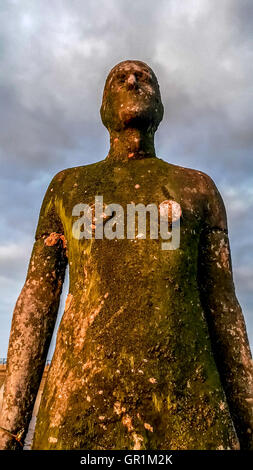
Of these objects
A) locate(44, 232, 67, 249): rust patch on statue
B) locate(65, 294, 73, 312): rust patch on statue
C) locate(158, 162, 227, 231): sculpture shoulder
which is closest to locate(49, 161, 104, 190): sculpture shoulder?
locate(44, 232, 67, 249): rust patch on statue

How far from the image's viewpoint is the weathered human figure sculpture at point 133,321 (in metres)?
2.71

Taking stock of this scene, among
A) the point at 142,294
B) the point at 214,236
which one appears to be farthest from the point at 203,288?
the point at 142,294

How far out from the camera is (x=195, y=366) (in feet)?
9.46

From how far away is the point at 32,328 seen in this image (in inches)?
133

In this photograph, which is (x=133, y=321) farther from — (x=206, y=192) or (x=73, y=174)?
(x=73, y=174)

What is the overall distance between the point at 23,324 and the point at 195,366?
122 centimetres

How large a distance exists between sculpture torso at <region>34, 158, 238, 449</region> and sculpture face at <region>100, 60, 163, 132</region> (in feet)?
2.01

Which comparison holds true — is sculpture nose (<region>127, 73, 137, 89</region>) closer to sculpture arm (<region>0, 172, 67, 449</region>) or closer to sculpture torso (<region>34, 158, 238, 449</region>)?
sculpture torso (<region>34, 158, 238, 449</region>)

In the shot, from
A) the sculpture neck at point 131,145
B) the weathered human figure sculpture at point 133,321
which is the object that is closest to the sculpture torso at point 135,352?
the weathered human figure sculpture at point 133,321

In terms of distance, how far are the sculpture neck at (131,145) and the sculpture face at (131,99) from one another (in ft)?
0.15

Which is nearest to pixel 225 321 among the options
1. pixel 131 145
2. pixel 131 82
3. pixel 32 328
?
pixel 32 328

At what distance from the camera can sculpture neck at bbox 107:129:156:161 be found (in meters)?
3.79
